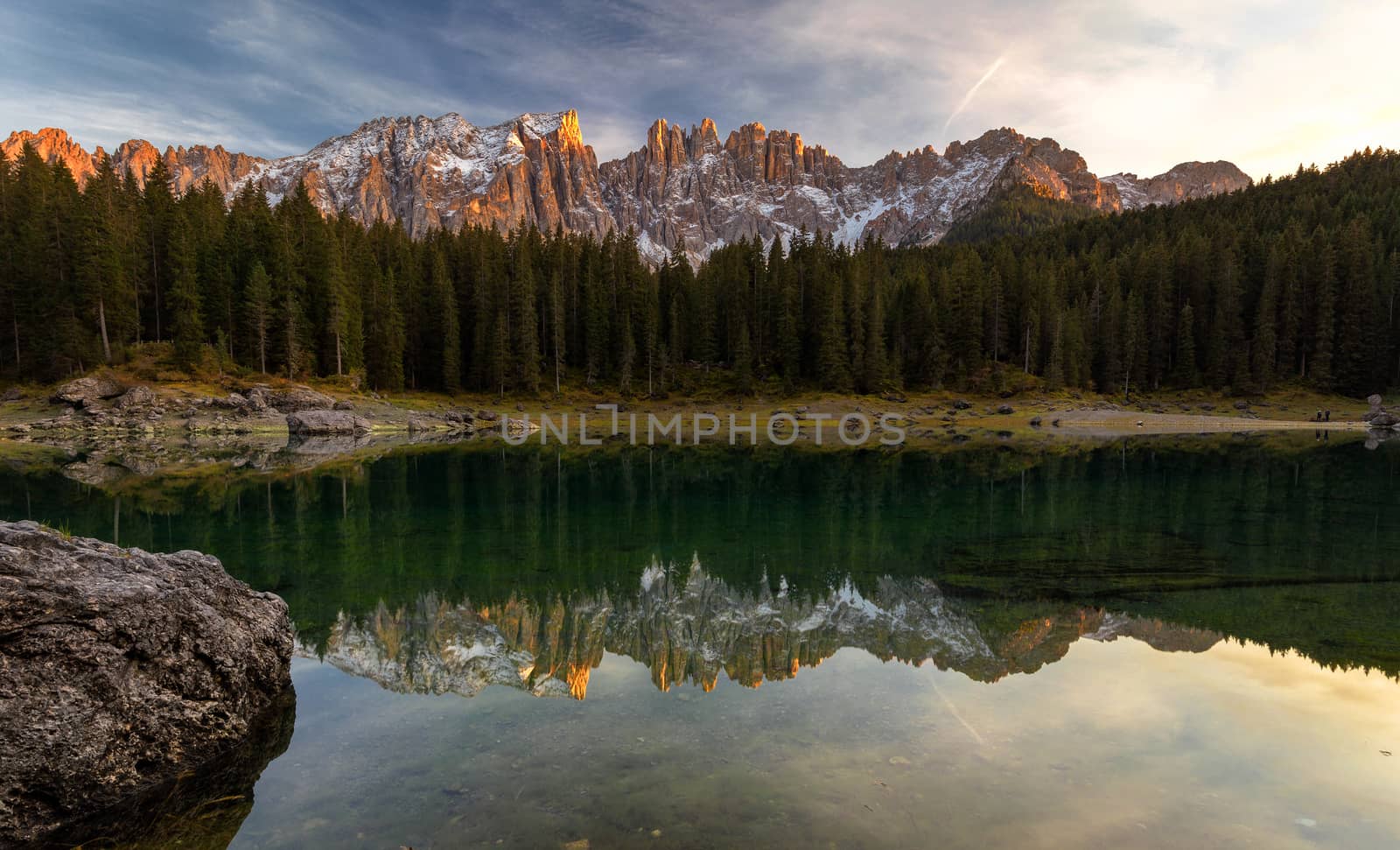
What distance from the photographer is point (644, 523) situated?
2419 centimetres

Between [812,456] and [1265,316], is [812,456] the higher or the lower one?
the lower one

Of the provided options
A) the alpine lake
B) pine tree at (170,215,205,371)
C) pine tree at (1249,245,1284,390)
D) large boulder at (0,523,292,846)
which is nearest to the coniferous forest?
pine tree at (170,215,205,371)

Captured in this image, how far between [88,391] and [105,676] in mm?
66911

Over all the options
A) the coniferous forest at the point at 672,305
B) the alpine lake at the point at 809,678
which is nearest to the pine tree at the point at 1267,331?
the coniferous forest at the point at 672,305

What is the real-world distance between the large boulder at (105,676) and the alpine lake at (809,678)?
56cm

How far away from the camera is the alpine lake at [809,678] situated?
7.11 m

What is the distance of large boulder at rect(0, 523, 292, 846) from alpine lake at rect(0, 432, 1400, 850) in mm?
564

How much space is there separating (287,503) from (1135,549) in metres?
29.3

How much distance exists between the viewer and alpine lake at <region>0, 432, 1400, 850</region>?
7109 millimetres

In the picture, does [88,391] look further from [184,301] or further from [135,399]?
[184,301]

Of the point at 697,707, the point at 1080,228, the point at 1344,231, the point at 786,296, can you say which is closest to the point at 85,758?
the point at 697,707

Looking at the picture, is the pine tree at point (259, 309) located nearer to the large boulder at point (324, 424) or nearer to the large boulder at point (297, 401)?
the large boulder at point (297, 401)

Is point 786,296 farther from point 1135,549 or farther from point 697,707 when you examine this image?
point 697,707

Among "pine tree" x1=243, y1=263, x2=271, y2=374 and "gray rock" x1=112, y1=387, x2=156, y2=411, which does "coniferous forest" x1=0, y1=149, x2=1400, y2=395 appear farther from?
"gray rock" x1=112, y1=387, x2=156, y2=411
